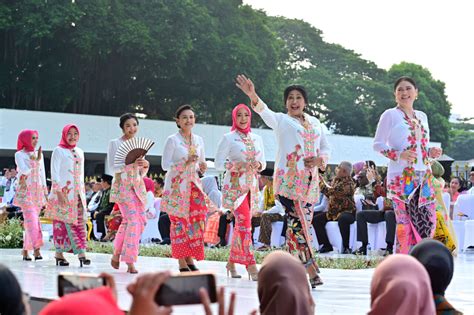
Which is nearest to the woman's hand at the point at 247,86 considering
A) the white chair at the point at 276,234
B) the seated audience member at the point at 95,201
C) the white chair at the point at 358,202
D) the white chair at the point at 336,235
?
the white chair at the point at 336,235

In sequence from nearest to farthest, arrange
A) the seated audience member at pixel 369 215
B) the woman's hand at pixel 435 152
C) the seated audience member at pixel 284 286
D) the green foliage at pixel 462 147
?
the seated audience member at pixel 284 286
the woman's hand at pixel 435 152
the seated audience member at pixel 369 215
the green foliage at pixel 462 147

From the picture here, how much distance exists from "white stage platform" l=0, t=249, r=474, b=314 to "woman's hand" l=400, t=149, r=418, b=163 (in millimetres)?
1002

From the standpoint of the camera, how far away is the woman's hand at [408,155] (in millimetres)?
6191

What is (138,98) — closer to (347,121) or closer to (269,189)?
(347,121)

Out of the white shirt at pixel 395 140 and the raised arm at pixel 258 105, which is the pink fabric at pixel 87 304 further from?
the raised arm at pixel 258 105

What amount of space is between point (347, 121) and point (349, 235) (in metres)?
36.7

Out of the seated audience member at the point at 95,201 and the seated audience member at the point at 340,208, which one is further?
the seated audience member at the point at 95,201

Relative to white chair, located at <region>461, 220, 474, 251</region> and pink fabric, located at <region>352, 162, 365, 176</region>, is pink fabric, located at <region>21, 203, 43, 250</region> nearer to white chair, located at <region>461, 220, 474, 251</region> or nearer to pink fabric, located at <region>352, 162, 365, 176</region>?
pink fabric, located at <region>352, 162, 365, 176</region>

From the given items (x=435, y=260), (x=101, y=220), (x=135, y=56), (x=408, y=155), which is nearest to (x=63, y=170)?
(x=408, y=155)

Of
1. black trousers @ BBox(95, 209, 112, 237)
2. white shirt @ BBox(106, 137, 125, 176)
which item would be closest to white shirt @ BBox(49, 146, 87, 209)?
white shirt @ BBox(106, 137, 125, 176)

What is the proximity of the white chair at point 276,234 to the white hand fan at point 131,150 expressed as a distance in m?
4.61

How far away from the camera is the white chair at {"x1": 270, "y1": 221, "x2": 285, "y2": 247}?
1294 centimetres

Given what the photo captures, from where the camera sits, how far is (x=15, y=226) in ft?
44.7

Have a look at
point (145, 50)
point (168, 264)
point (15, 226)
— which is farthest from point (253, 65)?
point (168, 264)
